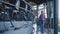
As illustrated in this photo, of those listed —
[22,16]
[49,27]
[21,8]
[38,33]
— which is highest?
[21,8]

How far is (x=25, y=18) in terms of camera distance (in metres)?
1.33

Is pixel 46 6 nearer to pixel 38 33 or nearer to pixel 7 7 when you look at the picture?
pixel 38 33

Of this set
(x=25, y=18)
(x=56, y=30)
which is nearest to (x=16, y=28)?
(x=25, y=18)

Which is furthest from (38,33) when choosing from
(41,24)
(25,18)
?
(25,18)

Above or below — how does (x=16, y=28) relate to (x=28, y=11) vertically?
below

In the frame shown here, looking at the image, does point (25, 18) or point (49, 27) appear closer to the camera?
point (49, 27)

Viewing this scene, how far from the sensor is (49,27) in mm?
1141

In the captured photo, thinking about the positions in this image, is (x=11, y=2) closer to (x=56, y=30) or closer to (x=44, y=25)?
Result: (x=44, y=25)

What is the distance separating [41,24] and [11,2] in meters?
0.46

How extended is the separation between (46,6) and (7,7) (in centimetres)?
46

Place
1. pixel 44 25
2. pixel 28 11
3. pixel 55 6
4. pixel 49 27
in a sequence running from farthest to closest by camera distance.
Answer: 1. pixel 28 11
2. pixel 44 25
3. pixel 49 27
4. pixel 55 6

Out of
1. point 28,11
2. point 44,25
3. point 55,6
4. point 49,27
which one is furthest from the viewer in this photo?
point 28,11

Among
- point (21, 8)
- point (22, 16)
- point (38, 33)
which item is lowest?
point (38, 33)

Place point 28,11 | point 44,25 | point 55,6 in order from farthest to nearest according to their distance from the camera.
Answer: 1. point 28,11
2. point 44,25
3. point 55,6
